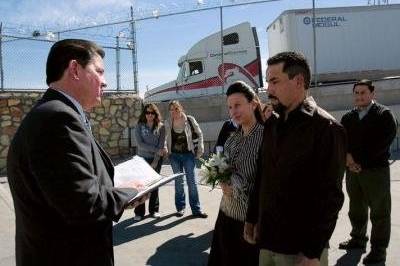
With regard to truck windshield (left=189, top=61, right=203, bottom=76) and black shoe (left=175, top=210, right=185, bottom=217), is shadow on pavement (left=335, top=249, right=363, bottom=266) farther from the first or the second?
truck windshield (left=189, top=61, right=203, bottom=76)

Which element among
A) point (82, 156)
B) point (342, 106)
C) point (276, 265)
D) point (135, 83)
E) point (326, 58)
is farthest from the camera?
point (326, 58)

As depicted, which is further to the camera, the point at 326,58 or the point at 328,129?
the point at 326,58

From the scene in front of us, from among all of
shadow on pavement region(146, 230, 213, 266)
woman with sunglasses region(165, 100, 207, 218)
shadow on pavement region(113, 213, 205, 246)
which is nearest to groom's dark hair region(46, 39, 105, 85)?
shadow on pavement region(146, 230, 213, 266)

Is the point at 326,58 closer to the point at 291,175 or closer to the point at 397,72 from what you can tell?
the point at 397,72

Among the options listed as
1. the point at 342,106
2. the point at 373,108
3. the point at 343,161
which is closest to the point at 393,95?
the point at 342,106

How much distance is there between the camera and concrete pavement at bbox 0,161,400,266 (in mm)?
5027

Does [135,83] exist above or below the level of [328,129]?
above

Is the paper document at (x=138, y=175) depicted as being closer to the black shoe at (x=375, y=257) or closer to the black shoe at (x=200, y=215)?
the black shoe at (x=375, y=257)

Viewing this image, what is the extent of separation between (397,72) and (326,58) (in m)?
3.39

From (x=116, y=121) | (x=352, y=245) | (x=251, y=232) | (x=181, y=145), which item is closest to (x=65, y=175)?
(x=251, y=232)

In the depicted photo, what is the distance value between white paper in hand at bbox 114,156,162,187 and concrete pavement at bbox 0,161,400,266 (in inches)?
110

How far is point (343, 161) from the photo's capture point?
2.37m

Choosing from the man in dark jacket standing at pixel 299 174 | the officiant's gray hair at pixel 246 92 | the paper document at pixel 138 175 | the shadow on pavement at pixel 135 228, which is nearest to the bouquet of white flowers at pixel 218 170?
the officiant's gray hair at pixel 246 92

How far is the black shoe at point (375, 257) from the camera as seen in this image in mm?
4660
